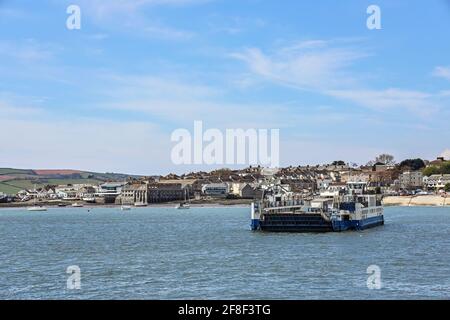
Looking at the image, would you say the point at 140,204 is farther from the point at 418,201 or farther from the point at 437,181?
the point at 437,181

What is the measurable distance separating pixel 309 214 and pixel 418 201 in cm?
7033

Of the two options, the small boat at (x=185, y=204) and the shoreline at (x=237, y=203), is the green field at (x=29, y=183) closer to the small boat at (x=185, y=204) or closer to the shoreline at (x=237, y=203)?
the shoreline at (x=237, y=203)

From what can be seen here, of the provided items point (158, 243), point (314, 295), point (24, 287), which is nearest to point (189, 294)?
point (314, 295)

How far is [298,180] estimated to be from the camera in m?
102

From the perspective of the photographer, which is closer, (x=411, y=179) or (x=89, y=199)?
(x=89, y=199)

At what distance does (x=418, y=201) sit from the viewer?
326 ft

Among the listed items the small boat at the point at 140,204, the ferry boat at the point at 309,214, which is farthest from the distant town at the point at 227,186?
the ferry boat at the point at 309,214

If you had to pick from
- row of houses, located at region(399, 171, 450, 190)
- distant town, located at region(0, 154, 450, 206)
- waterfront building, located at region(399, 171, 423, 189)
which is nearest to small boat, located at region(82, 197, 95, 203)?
distant town, located at region(0, 154, 450, 206)

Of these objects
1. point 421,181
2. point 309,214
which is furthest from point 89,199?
point 309,214

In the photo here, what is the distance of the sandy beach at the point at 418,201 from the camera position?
95.6 meters

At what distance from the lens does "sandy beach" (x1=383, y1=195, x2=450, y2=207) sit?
9556 centimetres

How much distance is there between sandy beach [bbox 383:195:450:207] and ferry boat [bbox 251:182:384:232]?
61150 mm
